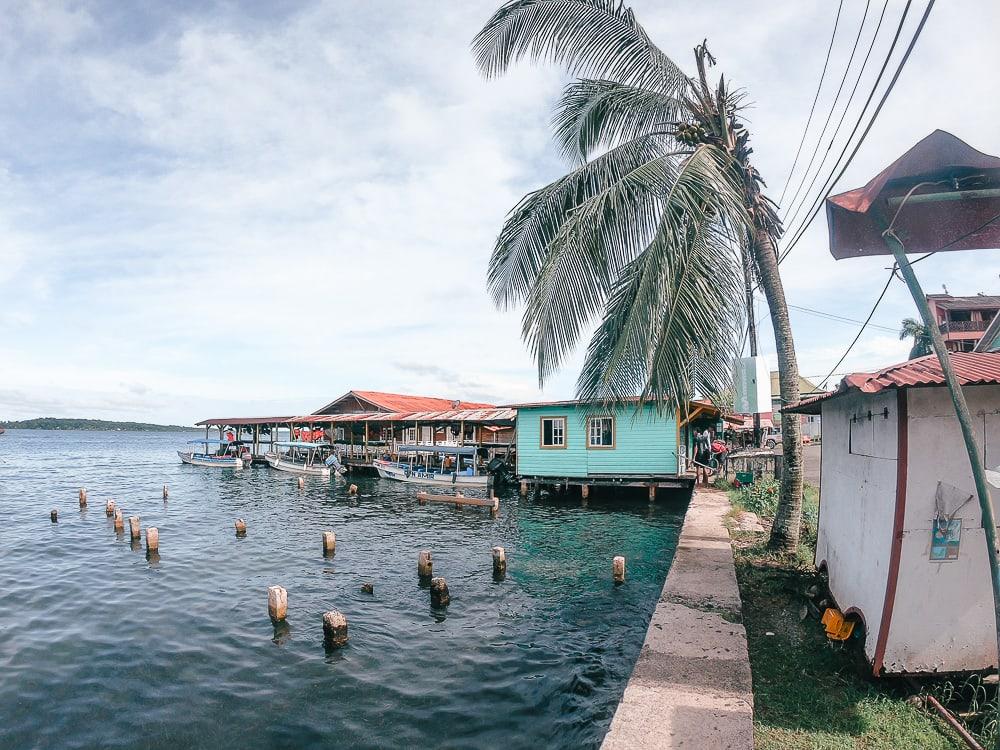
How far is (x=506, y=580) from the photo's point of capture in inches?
513

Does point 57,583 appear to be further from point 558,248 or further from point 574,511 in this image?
point 574,511

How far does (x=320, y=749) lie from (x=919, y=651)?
6.29m

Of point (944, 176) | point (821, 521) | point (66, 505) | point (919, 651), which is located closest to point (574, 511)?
point (821, 521)

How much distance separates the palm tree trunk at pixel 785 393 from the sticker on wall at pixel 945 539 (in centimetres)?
482

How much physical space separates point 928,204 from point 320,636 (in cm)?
1033

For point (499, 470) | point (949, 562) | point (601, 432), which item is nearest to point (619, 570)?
point (949, 562)

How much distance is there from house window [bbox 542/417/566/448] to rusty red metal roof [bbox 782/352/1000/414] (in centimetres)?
1922

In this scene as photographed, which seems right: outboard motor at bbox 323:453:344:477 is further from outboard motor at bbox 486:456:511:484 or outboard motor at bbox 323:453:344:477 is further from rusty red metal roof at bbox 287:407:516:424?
outboard motor at bbox 486:456:511:484

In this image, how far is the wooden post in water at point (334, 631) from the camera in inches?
369

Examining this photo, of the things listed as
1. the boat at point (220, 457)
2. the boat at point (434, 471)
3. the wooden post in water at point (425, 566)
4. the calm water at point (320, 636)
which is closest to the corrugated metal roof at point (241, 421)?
the boat at point (220, 457)

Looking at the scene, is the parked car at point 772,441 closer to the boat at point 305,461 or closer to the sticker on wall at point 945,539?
Result: the sticker on wall at point 945,539

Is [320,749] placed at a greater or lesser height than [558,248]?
lesser

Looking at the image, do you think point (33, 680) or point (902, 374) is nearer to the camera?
point (902, 374)

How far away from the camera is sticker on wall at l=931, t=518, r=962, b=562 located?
5.32 meters
